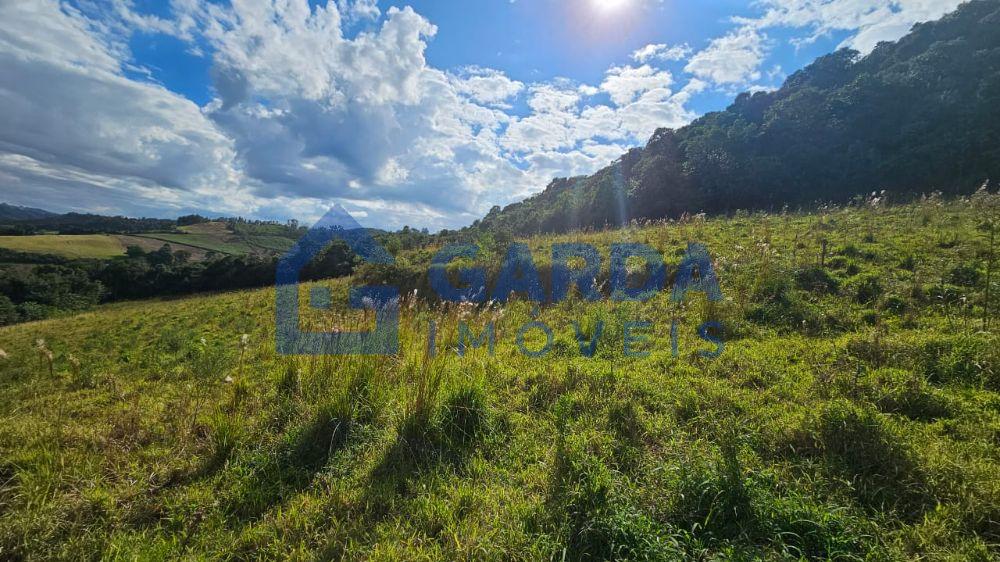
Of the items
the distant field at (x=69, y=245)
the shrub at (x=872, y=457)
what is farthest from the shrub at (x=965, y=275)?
the distant field at (x=69, y=245)

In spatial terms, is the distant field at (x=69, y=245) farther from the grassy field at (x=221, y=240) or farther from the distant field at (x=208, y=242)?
the grassy field at (x=221, y=240)

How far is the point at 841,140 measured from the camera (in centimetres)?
3006

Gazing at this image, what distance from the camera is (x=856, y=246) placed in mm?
7543

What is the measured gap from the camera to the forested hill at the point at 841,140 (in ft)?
81.2

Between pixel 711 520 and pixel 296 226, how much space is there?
4952 inches

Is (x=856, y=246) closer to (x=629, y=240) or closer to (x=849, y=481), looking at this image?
(x=629, y=240)

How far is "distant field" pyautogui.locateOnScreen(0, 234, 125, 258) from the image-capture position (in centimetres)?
5691

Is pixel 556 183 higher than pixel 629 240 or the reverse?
higher

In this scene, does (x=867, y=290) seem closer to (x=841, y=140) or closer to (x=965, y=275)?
(x=965, y=275)

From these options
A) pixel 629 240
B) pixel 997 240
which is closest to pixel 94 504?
pixel 629 240

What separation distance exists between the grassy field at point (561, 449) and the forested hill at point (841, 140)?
63.3 ft

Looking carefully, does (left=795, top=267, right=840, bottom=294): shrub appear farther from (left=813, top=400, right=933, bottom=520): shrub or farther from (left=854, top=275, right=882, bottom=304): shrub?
(left=813, top=400, right=933, bottom=520): shrub

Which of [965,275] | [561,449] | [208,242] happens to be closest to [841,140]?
[965,275]

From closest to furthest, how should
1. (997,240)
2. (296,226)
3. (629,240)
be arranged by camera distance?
(997,240) < (629,240) < (296,226)
